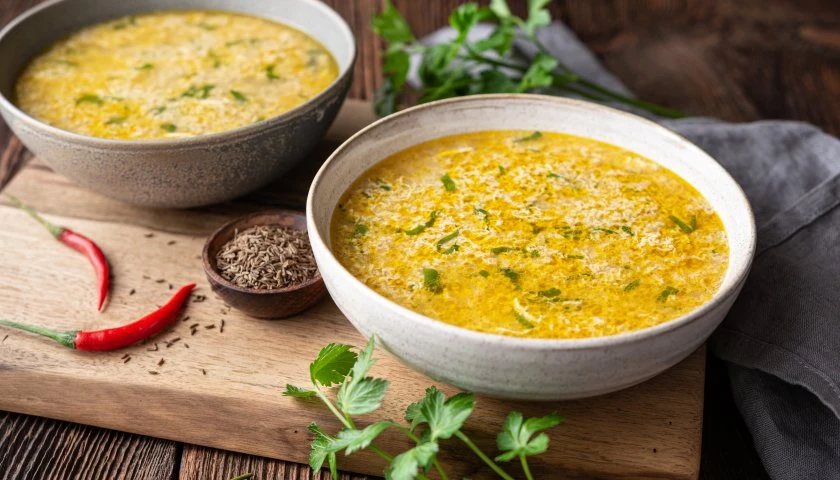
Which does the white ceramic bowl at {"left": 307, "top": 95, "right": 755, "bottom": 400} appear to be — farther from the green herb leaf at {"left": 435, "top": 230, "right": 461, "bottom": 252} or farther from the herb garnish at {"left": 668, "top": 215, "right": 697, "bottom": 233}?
the green herb leaf at {"left": 435, "top": 230, "right": 461, "bottom": 252}

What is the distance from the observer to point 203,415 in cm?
239

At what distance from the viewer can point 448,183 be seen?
2592 millimetres

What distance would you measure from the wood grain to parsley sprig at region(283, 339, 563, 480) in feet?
1.45

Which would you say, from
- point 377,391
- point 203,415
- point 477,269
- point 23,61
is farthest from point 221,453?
point 23,61

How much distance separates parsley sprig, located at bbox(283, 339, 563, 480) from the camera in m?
1.98

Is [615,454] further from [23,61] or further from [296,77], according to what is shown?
[23,61]

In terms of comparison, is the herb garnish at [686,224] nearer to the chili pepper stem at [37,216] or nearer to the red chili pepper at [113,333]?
the red chili pepper at [113,333]

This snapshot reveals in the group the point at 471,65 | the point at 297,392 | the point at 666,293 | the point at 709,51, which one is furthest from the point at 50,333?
the point at 709,51

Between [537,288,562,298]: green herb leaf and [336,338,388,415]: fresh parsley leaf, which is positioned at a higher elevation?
[537,288,562,298]: green herb leaf

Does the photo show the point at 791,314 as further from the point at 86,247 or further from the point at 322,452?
the point at 86,247

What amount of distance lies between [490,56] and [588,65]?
0.45 metres

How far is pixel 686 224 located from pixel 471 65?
158 cm

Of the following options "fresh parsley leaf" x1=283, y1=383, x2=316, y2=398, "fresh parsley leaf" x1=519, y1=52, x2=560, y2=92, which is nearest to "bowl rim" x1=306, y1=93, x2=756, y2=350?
"fresh parsley leaf" x1=283, y1=383, x2=316, y2=398

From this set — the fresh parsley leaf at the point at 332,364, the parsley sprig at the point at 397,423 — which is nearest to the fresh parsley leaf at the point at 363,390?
the parsley sprig at the point at 397,423
